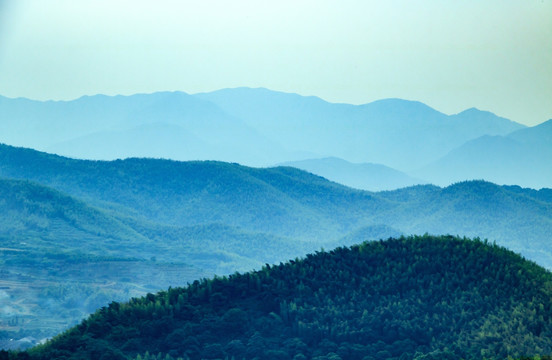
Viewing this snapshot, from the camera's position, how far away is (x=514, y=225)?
166m

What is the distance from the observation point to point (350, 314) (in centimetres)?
3678

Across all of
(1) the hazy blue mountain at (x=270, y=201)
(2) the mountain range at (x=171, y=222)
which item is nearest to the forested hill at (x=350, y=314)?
(2) the mountain range at (x=171, y=222)

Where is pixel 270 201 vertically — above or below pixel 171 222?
above

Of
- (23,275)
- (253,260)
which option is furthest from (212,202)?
(23,275)

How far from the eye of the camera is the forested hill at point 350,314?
34344 millimetres

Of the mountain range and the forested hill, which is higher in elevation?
the mountain range

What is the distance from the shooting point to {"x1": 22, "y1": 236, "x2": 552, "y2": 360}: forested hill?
1352 inches

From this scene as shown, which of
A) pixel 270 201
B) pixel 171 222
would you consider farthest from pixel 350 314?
pixel 270 201

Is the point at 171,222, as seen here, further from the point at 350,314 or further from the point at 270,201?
the point at 350,314

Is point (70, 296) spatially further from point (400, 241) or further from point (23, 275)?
point (400, 241)

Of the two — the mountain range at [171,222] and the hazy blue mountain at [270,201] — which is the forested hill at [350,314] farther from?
the hazy blue mountain at [270,201]

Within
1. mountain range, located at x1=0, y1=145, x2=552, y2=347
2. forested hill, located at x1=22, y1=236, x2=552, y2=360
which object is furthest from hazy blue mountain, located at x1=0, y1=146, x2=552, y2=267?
forested hill, located at x1=22, y1=236, x2=552, y2=360

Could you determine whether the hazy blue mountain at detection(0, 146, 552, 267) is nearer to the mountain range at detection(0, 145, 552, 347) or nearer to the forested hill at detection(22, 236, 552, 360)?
the mountain range at detection(0, 145, 552, 347)

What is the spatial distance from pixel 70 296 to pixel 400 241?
218ft
